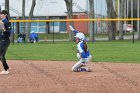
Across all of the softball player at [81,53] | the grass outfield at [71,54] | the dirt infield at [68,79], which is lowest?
the grass outfield at [71,54]

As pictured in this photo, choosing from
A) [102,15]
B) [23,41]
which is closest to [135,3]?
[102,15]

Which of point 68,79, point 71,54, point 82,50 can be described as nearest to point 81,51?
point 82,50

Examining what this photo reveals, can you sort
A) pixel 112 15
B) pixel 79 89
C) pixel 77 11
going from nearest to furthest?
1. pixel 79 89
2. pixel 112 15
3. pixel 77 11

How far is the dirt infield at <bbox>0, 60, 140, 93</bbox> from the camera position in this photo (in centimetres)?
1091

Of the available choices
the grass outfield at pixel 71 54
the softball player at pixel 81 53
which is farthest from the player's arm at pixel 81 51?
the grass outfield at pixel 71 54

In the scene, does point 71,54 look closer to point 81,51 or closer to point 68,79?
point 81,51

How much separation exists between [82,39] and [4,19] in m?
2.65

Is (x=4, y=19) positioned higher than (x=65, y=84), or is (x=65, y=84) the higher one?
(x=4, y=19)

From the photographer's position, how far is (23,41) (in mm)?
41344

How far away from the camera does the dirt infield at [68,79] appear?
10914 millimetres

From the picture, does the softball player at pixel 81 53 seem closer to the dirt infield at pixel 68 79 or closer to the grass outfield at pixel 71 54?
the dirt infield at pixel 68 79

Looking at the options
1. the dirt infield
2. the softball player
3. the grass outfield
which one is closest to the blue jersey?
the softball player

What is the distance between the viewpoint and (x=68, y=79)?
12836 mm

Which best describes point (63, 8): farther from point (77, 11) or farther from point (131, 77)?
point (131, 77)
